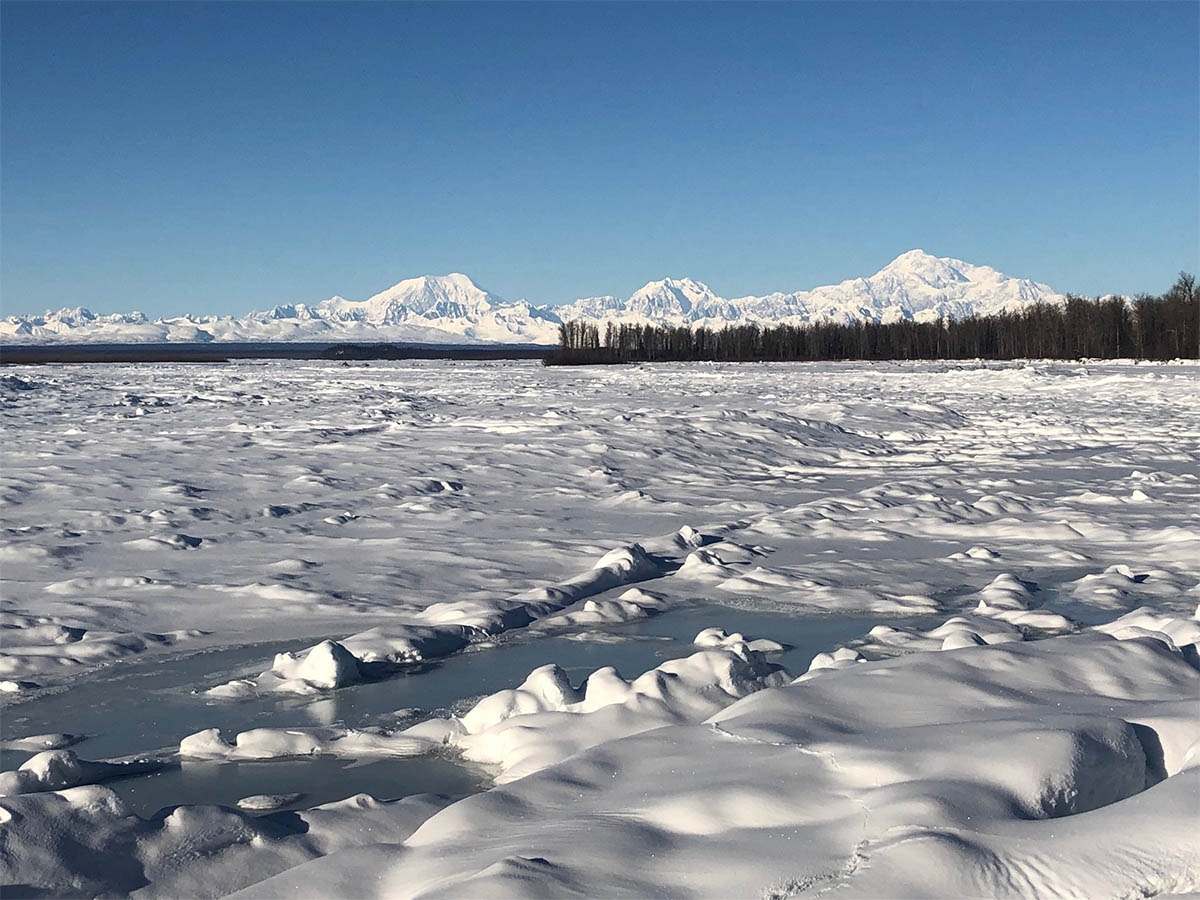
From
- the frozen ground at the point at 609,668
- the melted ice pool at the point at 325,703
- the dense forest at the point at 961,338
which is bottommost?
the melted ice pool at the point at 325,703

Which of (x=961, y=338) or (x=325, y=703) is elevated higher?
(x=961, y=338)

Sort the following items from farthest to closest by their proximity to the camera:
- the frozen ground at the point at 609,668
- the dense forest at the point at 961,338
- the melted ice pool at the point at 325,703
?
the dense forest at the point at 961,338 < the melted ice pool at the point at 325,703 < the frozen ground at the point at 609,668

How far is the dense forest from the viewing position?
72250mm

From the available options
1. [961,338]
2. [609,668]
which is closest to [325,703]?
[609,668]

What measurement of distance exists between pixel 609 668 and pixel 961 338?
89.2 meters

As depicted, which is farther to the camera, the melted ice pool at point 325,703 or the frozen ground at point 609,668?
the melted ice pool at point 325,703

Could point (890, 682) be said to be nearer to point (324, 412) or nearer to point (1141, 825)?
point (1141, 825)

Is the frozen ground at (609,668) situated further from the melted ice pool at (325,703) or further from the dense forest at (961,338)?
the dense forest at (961,338)

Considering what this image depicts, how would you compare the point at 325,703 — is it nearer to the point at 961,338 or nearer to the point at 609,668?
the point at 609,668

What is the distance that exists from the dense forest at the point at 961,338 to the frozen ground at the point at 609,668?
63198mm

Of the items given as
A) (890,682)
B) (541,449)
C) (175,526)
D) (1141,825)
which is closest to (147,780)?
(890,682)

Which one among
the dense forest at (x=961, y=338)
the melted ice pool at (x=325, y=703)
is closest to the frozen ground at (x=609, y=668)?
the melted ice pool at (x=325, y=703)

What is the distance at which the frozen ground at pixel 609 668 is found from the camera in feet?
11.3

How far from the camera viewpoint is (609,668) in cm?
566
